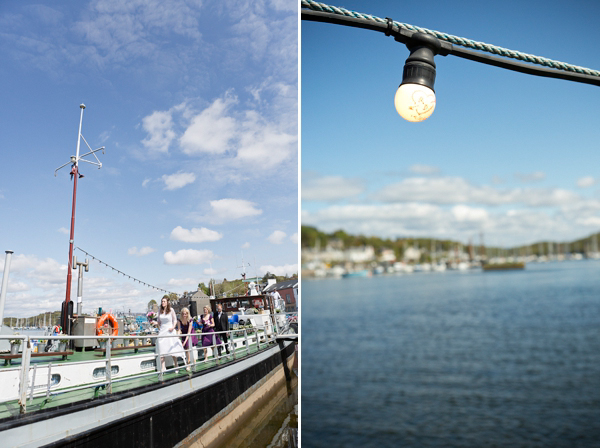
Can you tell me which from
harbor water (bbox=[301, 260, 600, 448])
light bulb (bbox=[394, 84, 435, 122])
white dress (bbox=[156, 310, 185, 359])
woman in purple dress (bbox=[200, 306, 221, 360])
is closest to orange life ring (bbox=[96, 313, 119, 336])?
woman in purple dress (bbox=[200, 306, 221, 360])

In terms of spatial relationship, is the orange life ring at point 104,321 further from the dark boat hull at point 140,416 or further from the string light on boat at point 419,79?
the string light on boat at point 419,79

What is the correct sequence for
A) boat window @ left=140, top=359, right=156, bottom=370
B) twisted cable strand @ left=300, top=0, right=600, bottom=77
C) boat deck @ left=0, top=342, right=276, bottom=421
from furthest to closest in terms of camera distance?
1. boat window @ left=140, top=359, right=156, bottom=370
2. boat deck @ left=0, top=342, right=276, bottom=421
3. twisted cable strand @ left=300, top=0, right=600, bottom=77

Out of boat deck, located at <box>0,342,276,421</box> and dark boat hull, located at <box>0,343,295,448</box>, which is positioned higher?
boat deck, located at <box>0,342,276,421</box>

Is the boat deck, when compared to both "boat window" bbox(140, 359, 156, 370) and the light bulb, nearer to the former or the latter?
"boat window" bbox(140, 359, 156, 370)

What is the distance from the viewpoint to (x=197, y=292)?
534 cm

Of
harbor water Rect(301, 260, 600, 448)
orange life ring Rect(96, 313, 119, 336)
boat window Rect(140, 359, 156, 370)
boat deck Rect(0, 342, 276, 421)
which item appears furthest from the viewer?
harbor water Rect(301, 260, 600, 448)

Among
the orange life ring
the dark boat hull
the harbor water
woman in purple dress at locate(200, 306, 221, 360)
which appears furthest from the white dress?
the harbor water

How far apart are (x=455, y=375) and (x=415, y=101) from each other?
66.1 ft

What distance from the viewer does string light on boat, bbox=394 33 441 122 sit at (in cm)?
123

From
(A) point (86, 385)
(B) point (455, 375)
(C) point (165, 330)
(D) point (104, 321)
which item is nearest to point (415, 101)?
(A) point (86, 385)

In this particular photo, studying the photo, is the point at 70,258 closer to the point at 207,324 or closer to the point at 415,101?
the point at 207,324

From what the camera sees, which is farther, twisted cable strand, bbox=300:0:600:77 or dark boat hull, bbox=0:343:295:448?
dark boat hull, bbox=0:343:295:448

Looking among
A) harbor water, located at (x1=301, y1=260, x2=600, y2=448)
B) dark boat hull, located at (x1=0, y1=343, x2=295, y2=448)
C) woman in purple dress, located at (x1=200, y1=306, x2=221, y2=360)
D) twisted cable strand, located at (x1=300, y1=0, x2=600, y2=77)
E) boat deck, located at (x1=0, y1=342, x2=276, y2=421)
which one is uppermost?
twisted cable strand, located at (x1=300, y1=0, x2=600, y2=77)

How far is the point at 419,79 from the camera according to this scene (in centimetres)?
124
